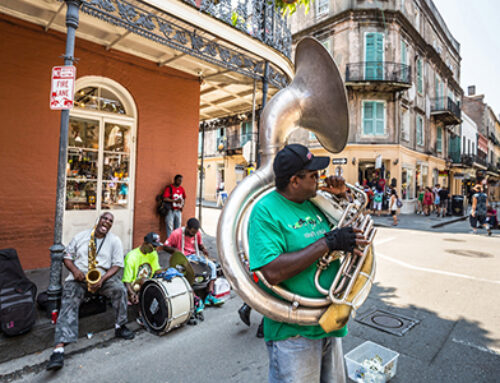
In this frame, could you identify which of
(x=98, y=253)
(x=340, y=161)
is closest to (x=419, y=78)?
(x=340, y=161)

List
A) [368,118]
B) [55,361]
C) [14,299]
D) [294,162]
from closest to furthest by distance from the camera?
[294,162] → [55,361] → [14,299] → [368,118]

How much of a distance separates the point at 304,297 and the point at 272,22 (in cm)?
568

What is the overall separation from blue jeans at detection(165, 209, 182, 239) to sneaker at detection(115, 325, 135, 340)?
10.9ft

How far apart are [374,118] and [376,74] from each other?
260cm

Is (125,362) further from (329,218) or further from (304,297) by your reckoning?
(329,218)

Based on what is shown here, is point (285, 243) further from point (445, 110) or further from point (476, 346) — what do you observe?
point (445, 110)

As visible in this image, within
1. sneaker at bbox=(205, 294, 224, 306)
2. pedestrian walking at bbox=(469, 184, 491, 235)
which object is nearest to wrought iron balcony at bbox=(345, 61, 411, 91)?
pedestrian walking at bbox=(469, 184, 491, 235)

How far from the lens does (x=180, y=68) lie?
6957 millimetres

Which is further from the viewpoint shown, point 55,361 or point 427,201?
point 427,201

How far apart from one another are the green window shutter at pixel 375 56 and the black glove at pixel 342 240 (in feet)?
62.9

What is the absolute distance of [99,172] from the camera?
6020 mm

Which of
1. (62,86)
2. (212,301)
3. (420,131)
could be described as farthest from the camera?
(420,131)

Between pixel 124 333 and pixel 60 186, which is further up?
pixel 60 186

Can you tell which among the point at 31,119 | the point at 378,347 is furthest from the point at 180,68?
the point at 378,347
